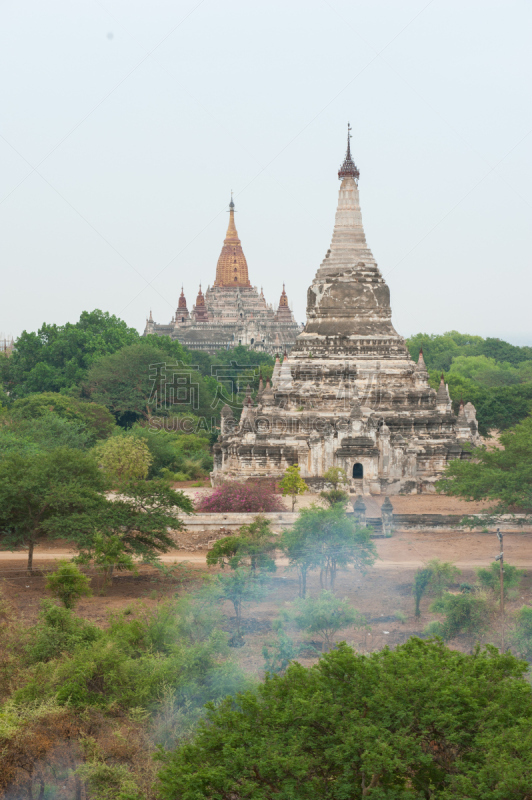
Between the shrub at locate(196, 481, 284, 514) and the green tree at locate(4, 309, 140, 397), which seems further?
the green tree at locate(4, 309, 140, 397)

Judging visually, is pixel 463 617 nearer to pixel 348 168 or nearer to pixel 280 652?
pixel 280 652

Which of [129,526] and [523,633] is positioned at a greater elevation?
[129,526]

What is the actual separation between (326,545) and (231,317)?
102743 mm

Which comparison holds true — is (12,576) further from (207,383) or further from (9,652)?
(207,383)

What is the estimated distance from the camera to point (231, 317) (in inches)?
5261

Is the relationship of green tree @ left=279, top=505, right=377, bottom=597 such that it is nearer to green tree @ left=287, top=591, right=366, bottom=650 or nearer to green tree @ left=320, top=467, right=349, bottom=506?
green tree @ left=287, top=591, right=366, bottom=650

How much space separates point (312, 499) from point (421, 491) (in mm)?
6978

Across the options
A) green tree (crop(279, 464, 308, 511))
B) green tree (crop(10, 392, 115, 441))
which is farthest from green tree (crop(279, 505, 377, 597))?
green tree (crop(10, 392, 115, 441))

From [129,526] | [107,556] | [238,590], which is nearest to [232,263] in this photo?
[129,526]

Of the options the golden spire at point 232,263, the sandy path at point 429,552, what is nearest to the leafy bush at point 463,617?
the sandy path at point 429,552

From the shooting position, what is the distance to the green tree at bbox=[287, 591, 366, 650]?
26.7m

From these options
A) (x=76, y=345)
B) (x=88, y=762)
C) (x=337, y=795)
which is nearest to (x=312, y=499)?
(x=88, y=762)

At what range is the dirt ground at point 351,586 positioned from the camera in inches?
1064

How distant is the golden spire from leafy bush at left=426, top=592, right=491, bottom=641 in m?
110
